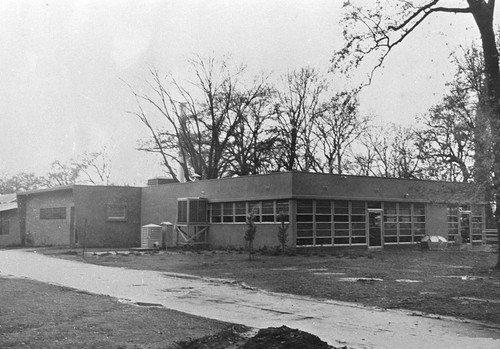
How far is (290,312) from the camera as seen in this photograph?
34.6ft

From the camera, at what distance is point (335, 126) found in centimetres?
5728

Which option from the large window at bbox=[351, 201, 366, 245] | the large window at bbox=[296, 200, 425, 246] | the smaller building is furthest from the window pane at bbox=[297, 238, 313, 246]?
the smaller building

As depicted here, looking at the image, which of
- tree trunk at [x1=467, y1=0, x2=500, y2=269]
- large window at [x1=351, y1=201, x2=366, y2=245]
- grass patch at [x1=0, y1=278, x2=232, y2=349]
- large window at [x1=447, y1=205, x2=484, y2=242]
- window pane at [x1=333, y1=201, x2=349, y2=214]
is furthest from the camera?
large window at [x1=447, y1=205, x2=484, y2=242]

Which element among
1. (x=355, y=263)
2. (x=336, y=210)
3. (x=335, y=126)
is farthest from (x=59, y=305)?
(x=335, y=126)

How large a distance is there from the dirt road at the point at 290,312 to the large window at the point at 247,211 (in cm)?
1230

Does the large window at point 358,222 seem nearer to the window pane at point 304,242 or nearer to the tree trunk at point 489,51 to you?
the window pane at point 304,242

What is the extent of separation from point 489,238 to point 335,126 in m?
21.4

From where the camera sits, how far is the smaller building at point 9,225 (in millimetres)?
44312

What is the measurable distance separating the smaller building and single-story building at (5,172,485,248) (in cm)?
134

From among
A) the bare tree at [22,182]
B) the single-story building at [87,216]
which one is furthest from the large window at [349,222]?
the bare tree at [22,182]

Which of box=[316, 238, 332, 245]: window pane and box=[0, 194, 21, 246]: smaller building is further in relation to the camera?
box=[0, 194, 21, 246]: smaller building

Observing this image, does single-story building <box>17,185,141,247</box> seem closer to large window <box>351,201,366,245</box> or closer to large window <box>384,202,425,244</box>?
large window <box>351,201,366,245</box>

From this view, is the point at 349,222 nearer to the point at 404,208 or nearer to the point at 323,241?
the point at 323,241

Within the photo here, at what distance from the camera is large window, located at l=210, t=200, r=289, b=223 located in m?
29.0
